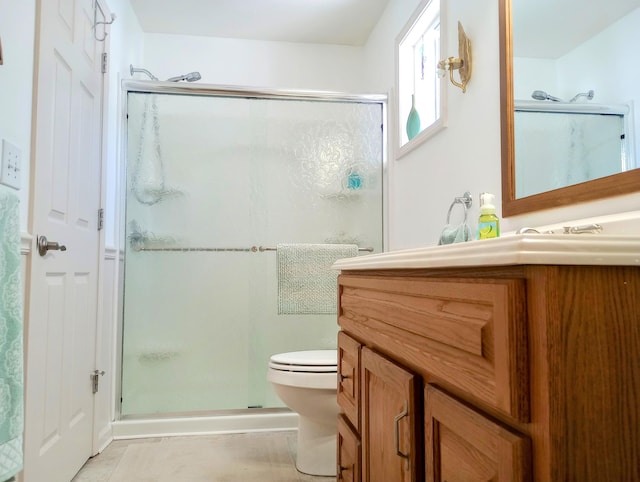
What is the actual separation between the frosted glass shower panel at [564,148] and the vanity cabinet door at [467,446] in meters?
0.65

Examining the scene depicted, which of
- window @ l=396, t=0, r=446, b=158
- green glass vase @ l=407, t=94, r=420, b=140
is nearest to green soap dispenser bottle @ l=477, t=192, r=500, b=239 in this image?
window @ l=396, t=0, r=446, b=158

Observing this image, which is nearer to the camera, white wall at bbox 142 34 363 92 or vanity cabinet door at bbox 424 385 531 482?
vanity cabinet door at bbox 424 385 531 482

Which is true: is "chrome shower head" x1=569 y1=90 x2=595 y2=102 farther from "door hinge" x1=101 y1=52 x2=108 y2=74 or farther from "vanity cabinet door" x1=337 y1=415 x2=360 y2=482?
"door hinge" x1=101 y1=52 x2=108 y2=74

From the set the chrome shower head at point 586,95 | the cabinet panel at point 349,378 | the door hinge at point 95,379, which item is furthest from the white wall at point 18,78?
the chrome shower head at point 586,95

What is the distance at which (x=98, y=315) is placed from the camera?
2.10 meters

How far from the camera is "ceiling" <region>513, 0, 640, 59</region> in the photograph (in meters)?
1.06

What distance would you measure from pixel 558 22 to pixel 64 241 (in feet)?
5.54

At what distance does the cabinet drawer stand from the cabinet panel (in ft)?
0.62

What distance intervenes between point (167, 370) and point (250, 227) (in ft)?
2.84

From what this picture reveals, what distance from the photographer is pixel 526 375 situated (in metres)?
0.52

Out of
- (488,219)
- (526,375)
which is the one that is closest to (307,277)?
(488,219)

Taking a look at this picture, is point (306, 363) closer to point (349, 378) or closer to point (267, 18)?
point (349, 378)

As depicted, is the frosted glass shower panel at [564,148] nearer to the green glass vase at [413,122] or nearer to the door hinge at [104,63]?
the green glass vase at [413,122]

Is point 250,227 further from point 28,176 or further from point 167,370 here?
point 28,176
